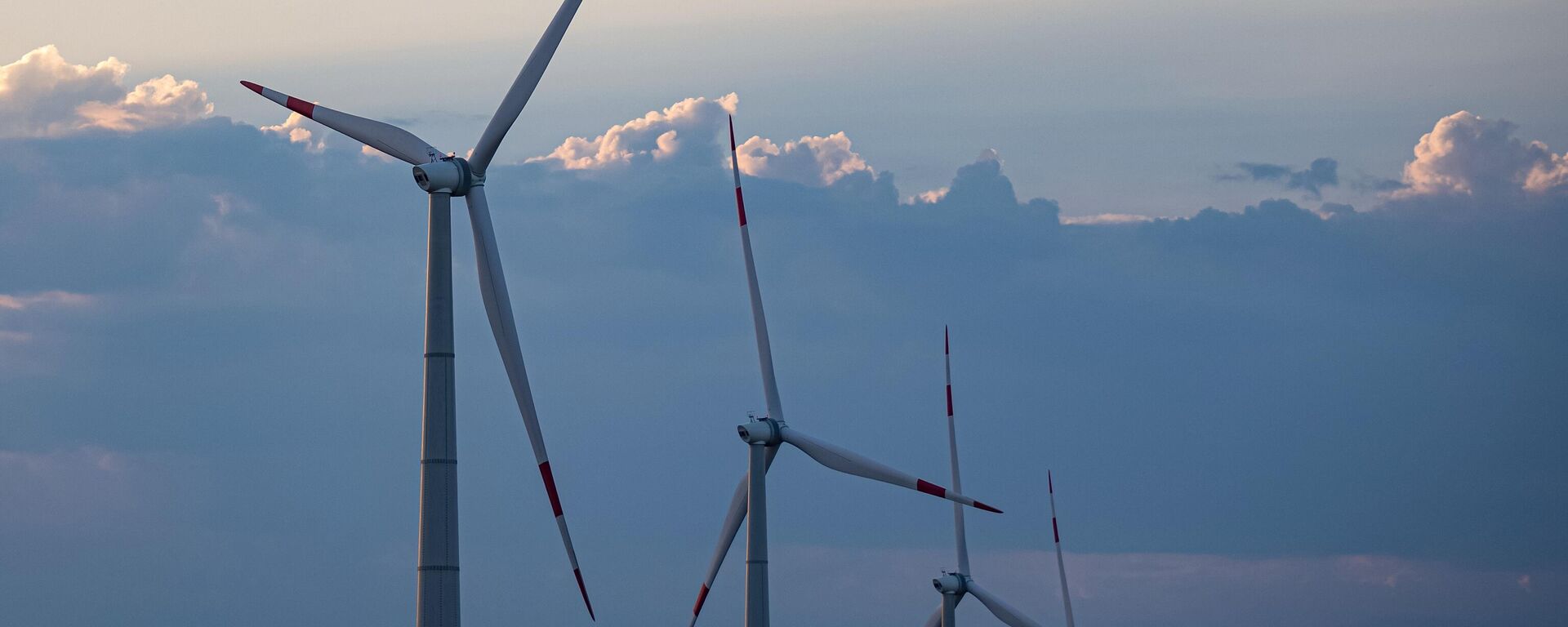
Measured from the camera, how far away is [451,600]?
53.1m

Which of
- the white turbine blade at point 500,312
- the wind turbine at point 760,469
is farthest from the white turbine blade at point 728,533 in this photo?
the white turbine blade at point 500,312

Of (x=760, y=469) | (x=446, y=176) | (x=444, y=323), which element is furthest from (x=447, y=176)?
(x=760, y=469)

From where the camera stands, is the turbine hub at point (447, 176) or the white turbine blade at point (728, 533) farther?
the white turbine blade at point (728, 533)

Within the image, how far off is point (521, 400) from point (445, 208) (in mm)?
6255

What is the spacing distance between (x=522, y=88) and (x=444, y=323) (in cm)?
1070

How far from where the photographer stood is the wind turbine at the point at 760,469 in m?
82.6

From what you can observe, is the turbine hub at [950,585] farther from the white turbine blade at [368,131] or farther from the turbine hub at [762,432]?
the white turbine blade at [368,131]

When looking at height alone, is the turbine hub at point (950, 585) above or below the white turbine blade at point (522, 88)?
below

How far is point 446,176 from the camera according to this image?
56.2 meters

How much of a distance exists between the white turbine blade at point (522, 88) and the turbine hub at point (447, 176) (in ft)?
2.40

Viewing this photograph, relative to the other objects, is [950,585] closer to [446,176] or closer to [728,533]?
[728,533]

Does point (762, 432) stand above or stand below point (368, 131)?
below

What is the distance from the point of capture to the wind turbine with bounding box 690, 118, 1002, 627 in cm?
8256

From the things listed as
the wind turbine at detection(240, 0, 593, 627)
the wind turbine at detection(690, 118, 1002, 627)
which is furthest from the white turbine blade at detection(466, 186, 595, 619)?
the wind turbine at detection(690, 118, 1002, 627)
